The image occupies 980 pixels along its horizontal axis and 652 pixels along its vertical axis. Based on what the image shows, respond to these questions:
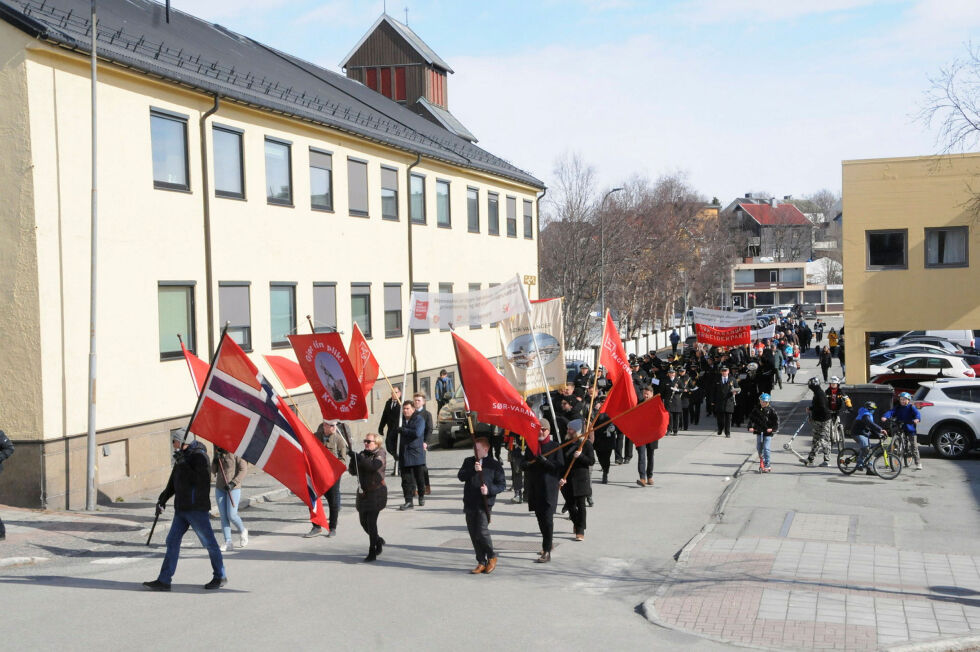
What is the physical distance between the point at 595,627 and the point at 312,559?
4.19m

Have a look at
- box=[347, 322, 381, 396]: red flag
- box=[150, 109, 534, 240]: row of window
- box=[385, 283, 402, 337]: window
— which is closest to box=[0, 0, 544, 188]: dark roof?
box=[150, 109, 534, 240]: row of window

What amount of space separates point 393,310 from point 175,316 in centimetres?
973

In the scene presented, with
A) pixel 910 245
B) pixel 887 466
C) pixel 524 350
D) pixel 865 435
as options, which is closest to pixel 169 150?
pixel 524 350

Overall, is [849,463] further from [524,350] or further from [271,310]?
[271,310]

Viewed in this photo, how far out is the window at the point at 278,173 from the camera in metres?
21.5

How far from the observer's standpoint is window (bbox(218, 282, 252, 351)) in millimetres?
19688

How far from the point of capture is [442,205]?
3086 cm

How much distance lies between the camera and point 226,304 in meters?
19.8

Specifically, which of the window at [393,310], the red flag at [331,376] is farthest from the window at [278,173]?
the red flag at [331,376]

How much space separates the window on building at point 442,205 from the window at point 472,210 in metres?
1.60

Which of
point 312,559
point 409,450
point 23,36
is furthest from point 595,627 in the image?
point 23,36

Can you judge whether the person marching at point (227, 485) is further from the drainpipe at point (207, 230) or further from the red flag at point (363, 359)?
the drainpipe at point (207, 230)

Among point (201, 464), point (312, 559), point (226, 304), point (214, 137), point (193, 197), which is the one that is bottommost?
point (312, 559)

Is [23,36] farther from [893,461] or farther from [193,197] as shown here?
[893,461]
